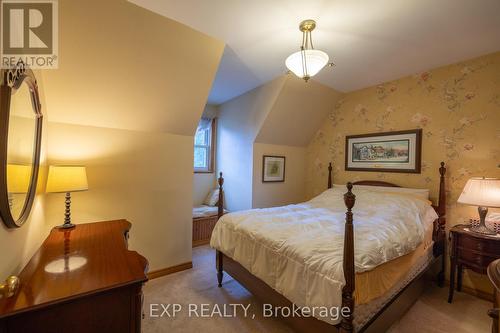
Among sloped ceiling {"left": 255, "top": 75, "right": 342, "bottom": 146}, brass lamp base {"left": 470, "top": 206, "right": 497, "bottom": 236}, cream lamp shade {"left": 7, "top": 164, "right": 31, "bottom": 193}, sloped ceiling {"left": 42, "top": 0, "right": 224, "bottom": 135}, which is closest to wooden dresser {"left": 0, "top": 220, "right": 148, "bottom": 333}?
cream lamp shade {"left": 7, "top": 164, "right": 31, "bottom": 193}

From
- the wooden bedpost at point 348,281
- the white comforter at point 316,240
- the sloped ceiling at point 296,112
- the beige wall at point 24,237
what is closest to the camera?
the beige wall at point 24,237

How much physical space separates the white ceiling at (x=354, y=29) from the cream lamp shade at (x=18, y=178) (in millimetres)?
1392

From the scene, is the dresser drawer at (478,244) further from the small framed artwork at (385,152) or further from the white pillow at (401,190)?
the small framed artwork at (385,152)

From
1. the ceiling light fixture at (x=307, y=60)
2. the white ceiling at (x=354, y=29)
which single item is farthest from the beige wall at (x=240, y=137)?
the ceiling light fixture at (x=307, y=60)

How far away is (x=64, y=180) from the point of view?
1828 millimetres

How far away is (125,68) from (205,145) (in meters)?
2.75

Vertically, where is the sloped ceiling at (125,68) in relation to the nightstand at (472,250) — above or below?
above

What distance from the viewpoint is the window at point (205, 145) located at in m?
4.68

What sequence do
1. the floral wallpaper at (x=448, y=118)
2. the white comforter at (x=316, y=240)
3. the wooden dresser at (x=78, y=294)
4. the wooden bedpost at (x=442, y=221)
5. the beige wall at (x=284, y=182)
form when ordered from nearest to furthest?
the wooden dresser at (x=78, y=294) < the white comforter at (x=316, y=240) < the floral wallpaper at (x=448, y=118) < the wooden bedpost at (x=442, y=221) < the beige wall at (x=284, y=182)

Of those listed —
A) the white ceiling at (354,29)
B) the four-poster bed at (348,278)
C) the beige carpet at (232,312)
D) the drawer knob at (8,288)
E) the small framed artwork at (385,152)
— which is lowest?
the beige carpet at (232,312)

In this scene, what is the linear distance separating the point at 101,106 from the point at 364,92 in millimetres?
3606

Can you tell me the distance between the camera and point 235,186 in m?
4.16

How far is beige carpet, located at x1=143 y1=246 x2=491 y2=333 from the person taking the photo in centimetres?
190

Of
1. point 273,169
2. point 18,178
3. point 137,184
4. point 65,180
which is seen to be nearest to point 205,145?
point 273,169
